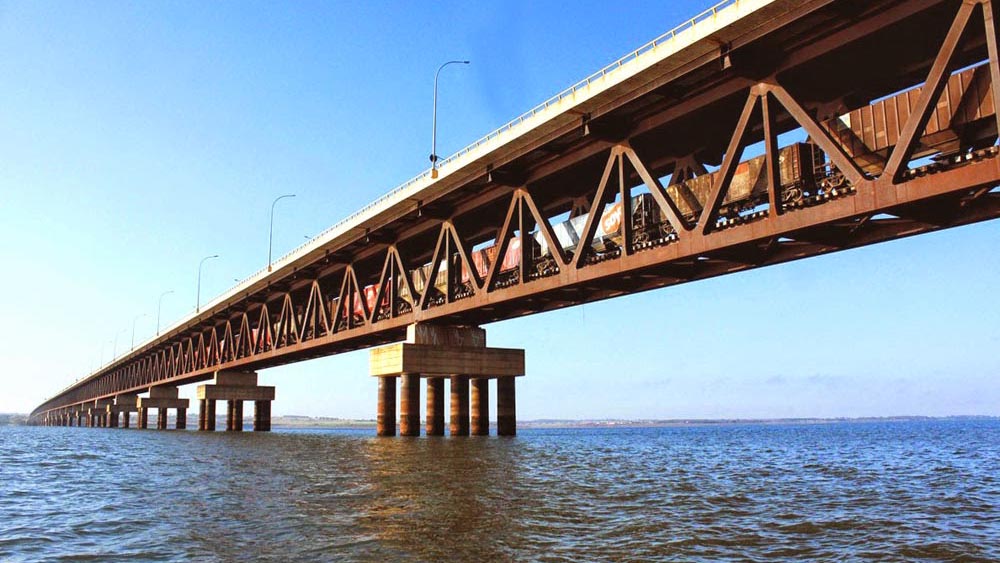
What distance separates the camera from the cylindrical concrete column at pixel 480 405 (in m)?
48.2

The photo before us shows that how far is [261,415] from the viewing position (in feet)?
274

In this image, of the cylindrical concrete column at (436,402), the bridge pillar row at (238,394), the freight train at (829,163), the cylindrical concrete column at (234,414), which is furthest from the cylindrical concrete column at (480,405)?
the cylindrical concrete column at (234,414)

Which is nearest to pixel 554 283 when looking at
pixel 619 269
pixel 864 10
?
pixel 619 269

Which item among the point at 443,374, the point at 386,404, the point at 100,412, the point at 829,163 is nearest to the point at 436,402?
the point at 386,404

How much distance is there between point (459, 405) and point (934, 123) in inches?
1299

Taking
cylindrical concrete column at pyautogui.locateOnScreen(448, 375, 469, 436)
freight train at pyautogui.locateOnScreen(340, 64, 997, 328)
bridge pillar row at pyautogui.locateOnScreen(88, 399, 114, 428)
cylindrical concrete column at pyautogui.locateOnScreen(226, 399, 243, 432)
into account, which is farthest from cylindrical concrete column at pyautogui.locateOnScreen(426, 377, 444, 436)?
bridge pillar row at pyautogui.locateOnScreen(88, 399, 114, 428)

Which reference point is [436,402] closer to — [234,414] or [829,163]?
[829,163]

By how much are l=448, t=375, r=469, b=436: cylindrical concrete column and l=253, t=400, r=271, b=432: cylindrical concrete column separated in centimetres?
4335

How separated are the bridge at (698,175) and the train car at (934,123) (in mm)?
55

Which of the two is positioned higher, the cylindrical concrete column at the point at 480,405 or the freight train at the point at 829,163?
the freight train at the point at 829,163

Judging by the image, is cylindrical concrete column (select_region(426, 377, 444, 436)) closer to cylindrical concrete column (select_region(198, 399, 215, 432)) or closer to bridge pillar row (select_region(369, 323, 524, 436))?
bridge pillar row (select_region(369, 323, 524, 436))

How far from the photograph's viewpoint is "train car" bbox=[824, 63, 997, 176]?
20000mm

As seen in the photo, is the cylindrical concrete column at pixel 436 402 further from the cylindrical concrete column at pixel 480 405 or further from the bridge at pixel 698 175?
the cylindrical concrete column at pixel 480 405

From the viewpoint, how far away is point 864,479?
22.4 meters
